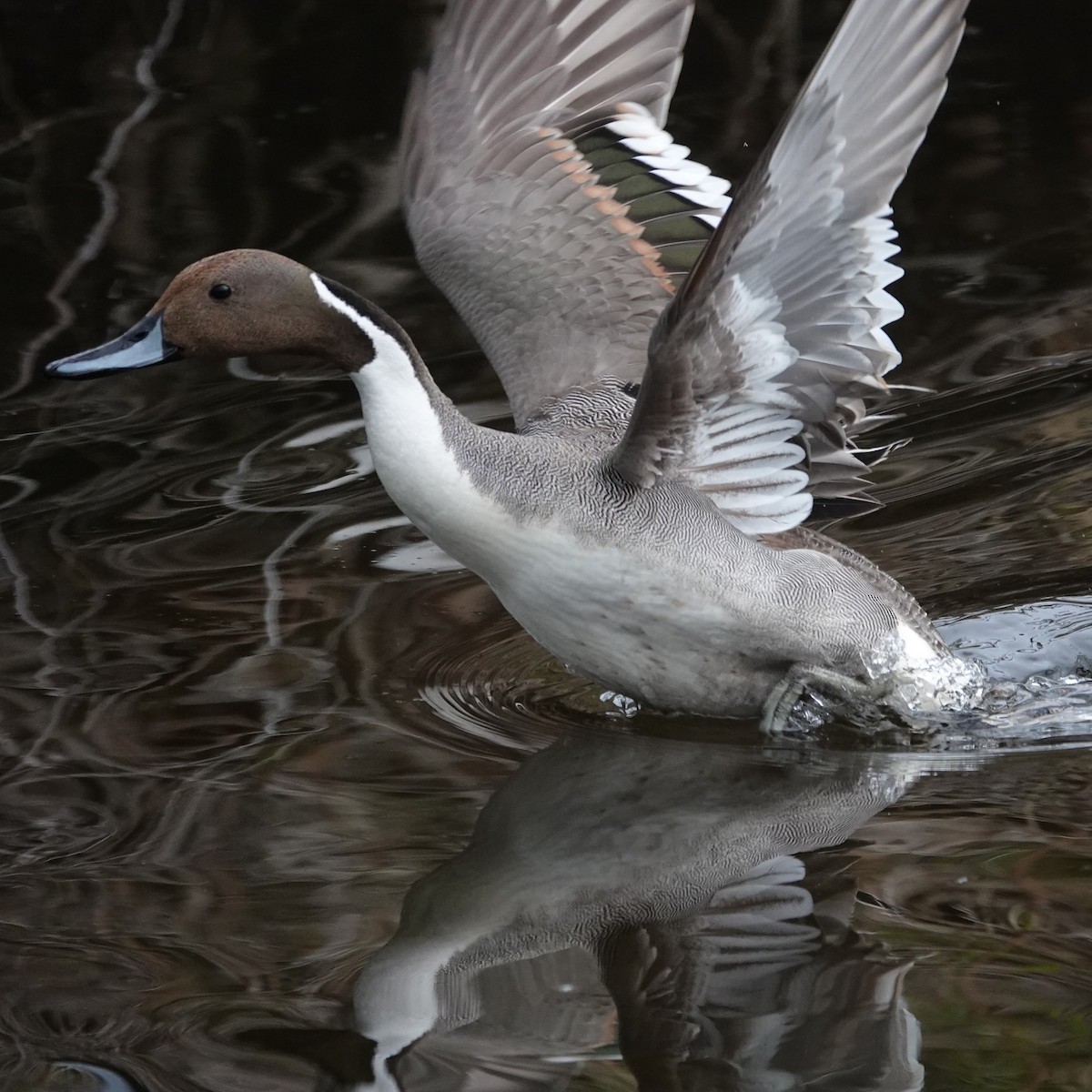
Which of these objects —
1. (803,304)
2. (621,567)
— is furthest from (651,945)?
(803,304)

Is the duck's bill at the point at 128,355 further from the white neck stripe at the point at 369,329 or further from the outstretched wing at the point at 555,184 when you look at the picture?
the outstretched wing at the point at 555,184

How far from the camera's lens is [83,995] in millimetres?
3256

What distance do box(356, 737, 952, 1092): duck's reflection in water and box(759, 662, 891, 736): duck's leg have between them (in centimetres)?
21

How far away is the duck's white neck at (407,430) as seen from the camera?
4.09 metres

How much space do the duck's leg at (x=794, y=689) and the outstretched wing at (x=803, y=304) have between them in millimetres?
360

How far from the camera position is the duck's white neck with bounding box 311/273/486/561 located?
13.4 feet

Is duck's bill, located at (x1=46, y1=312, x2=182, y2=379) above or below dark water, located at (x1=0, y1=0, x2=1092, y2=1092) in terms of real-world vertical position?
above

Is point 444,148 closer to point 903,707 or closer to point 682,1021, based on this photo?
point 903,707

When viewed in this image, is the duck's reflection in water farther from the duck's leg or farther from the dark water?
the duck's leg

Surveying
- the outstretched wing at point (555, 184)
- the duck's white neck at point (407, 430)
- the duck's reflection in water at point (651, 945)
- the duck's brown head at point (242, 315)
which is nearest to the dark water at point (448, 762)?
the duck's reflection in water at point (651, 945)

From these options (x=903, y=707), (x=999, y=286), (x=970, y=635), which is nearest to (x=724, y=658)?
(x=903, y=707)

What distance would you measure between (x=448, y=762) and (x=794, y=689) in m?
0.84

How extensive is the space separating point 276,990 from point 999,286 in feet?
15.3

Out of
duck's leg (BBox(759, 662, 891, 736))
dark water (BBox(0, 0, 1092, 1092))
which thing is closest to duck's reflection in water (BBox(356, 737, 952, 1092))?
dark water (BBox(0, 0, 1092, 1092))
